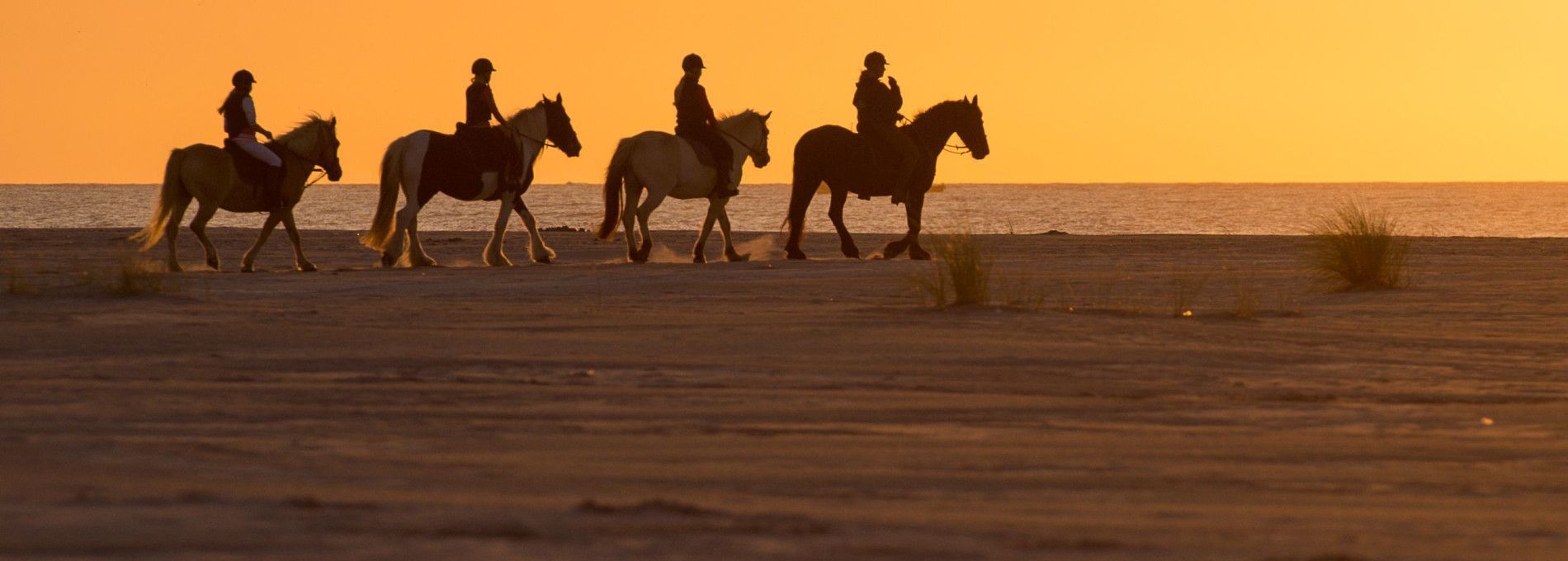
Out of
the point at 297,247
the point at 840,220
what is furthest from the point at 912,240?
the point at 297,247

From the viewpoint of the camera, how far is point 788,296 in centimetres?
1371

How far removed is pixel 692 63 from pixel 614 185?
1.32 m

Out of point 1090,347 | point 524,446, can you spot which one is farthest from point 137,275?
point 524,446

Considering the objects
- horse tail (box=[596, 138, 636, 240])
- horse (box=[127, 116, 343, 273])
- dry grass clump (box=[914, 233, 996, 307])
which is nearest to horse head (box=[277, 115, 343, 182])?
horse (box=[127, 116, 343, 273])

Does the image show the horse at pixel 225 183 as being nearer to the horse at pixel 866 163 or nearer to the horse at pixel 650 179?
the horse at pixel 650 179

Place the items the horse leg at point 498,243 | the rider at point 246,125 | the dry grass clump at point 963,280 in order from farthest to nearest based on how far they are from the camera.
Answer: the horse leg at point 498,243, the rider at point 246,125, the dry grass clump at point 963,280

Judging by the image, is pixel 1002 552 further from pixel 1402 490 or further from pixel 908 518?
pixel 1402 490

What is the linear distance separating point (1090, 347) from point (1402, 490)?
4282mm

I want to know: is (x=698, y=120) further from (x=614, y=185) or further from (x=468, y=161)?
(x=468, y=161)

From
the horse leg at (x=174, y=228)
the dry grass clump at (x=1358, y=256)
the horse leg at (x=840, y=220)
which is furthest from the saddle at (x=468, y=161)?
the dry grass clump at (x=1358, y=256)

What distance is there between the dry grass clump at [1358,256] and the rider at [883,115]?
4589mm

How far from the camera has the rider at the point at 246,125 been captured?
55.4ft

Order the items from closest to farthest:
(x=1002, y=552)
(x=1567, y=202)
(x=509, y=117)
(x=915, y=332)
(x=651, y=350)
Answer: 1. (x=1002, y=552)
2. (x=651, y=350)
3. (x=915, y=332)
4. (x=509, y=117)
5. (x=1567, y=202)

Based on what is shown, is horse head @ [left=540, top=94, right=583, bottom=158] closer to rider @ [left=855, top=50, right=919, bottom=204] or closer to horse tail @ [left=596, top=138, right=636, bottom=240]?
horse tail @ [left=596, top=138, right=636, bottom=240]
